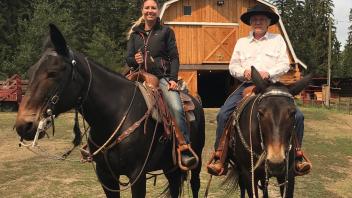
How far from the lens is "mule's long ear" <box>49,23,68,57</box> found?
3939 millimetres

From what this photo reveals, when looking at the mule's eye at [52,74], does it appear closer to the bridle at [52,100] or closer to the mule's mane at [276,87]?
the bridle at [52,100]

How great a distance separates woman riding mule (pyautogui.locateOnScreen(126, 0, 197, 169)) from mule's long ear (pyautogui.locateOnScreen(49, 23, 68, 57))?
1.51 meters

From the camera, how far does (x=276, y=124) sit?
420 cm

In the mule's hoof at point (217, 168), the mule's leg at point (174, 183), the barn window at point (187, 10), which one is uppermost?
the barn window at point (187, 10)

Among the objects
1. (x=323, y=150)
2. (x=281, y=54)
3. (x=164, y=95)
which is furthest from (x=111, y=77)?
(x=323, y=150)

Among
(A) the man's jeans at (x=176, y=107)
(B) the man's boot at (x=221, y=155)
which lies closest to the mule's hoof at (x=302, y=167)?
(B) the man's boot at (x=221, y=155)

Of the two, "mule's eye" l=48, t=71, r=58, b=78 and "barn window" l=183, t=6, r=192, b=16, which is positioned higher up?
"barn window" l=183, t=6, r=192, b=16

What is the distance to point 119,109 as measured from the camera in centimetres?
484

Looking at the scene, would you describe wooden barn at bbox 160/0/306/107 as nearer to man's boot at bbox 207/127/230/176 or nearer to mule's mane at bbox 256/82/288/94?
man's boot at bbox 207/127/230/176

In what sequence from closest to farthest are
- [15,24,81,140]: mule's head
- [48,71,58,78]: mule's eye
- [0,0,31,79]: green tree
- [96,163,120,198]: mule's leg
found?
[15,24,81,140]: mule's head < [48,71,58,78]: mule's eye < [96,163,120,198]: mule's leg < [0,0,31,79]: green tree

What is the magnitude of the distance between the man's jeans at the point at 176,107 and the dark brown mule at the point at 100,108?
0.83ft

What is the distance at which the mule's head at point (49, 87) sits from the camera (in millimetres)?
3856

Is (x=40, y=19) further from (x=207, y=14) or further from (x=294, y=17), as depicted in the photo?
(x=294, y=17)

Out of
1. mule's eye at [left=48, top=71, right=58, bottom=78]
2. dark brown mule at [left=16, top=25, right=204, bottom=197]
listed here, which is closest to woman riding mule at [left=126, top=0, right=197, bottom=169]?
dark brown mule at [left=16, top=25, right=204, bottom=197]
